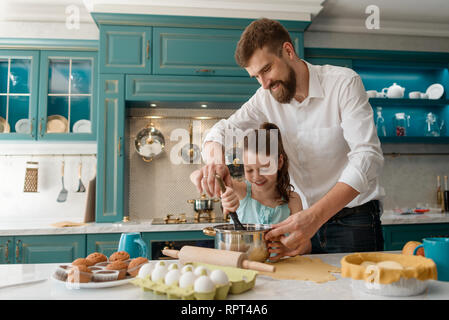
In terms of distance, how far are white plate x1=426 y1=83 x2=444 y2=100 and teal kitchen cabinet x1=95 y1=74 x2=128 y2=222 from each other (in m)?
2.94

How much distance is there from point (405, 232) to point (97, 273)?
2.60m

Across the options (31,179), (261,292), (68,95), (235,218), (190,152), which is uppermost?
(68,95)

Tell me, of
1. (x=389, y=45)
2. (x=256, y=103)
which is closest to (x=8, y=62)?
(x=256, y=103)

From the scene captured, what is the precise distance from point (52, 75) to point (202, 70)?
4.21ft

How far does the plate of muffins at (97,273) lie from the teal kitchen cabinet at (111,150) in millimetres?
1759

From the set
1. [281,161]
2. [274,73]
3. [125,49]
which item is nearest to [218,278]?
[274,73]

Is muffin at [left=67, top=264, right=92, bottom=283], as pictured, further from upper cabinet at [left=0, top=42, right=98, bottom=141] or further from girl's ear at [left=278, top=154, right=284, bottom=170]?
upper cabinet at [left=0, top=42, right=98, bottom=141]

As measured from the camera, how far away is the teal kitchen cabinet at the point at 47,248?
2.43m

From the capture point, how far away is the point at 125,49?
107 inches

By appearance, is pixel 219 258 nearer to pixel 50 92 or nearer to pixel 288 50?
pixel 288 50

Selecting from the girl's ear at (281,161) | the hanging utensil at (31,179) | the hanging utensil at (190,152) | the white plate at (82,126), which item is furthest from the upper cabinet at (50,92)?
the girl's ear at (281,161)

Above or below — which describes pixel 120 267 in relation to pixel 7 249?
above

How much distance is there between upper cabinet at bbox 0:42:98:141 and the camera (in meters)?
2.79

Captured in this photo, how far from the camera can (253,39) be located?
1.26 meters
